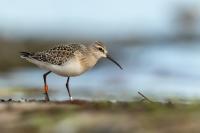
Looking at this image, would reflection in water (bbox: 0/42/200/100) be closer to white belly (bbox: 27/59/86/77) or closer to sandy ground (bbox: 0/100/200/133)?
white belly (bbox: 27/59/86/77)

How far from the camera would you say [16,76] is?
1151 inches

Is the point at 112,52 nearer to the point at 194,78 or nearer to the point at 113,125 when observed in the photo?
the point at 194,78

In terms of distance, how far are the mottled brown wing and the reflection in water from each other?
3.07 metres

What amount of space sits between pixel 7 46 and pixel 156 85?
1168cm

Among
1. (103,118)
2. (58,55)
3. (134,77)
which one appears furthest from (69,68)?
(134,77)

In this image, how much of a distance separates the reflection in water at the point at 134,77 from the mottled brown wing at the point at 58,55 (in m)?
3.07

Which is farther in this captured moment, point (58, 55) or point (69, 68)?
point (58, 55)

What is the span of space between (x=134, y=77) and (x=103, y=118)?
16.0 metres

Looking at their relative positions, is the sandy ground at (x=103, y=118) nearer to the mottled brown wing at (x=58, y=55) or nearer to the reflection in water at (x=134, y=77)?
the mottled brown wing at (x=58, y=55)

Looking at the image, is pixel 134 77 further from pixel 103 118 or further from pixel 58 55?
pixel 103 118

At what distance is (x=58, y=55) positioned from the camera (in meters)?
17.1

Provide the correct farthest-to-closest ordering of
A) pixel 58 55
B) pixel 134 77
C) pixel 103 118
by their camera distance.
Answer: pixel 134 77, pixel 58 55, pixel 103 118

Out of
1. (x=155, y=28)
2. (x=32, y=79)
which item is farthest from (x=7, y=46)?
(x=155, y=28)

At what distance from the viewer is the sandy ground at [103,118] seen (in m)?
12.4
